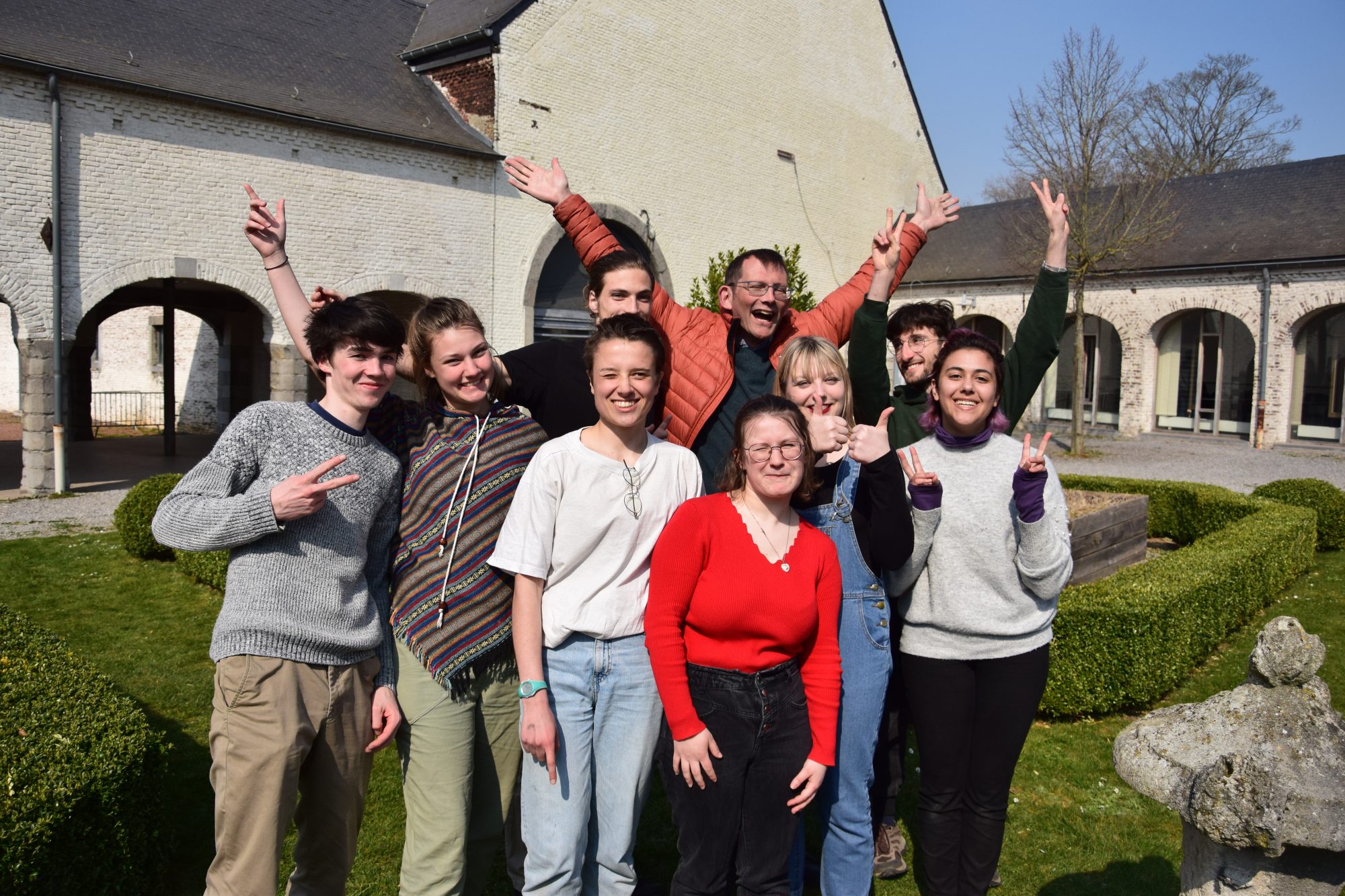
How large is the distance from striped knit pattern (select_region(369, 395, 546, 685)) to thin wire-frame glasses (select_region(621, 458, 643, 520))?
363mm

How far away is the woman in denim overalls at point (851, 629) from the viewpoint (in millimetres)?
2756

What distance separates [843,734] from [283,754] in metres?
1.62

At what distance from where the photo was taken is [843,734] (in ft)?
9.07

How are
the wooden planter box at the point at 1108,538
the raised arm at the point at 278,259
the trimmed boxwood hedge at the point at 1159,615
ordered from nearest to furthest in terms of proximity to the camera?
the raised arm at the point at 278,259, the trimmed boxwood hedge at the point at 1159,615, the wooden planter box at the point at 1108,538

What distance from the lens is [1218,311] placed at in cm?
2211

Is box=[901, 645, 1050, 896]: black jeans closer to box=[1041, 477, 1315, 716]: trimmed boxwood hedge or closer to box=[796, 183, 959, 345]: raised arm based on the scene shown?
box=[796, 183, 959, 345]: raised arm

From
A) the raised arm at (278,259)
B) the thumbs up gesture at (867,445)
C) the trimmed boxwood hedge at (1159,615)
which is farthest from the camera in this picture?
the trimmed boxwood hedge at (1159,615)

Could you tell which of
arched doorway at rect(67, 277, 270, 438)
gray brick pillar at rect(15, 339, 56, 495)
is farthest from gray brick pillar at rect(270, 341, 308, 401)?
gray brick pillar at rect(15, 339, 56, 495)

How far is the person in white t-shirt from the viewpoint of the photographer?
250 cm

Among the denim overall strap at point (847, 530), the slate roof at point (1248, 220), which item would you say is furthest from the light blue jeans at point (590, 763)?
the slate roof at point (1248, 220)

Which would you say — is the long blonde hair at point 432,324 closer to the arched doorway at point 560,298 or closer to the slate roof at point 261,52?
the slate roof at point 261,52

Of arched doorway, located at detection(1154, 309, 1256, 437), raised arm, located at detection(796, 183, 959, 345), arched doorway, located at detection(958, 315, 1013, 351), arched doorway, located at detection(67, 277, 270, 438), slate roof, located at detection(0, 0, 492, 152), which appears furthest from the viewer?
arched doorway, located at detection(958, 315, 1013, 351)

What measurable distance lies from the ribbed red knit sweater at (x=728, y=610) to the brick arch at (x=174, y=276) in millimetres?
12956

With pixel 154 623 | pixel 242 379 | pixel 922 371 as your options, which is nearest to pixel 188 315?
pixel 242 379
